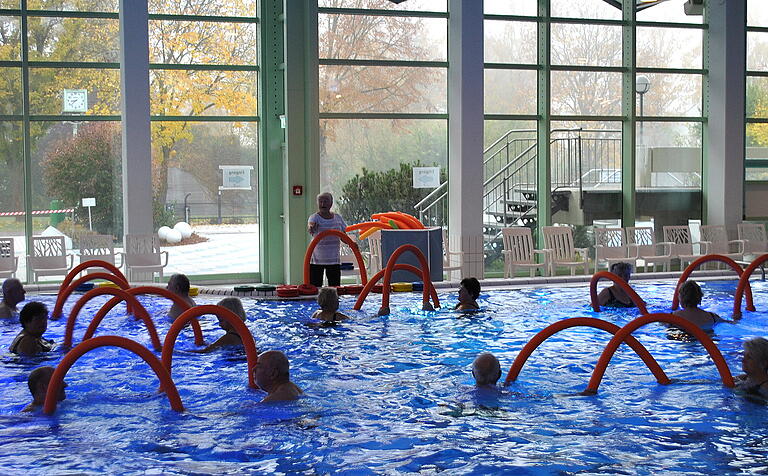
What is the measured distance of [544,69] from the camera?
1698 centimetres

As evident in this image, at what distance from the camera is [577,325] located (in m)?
7.29

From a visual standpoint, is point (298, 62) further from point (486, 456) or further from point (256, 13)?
point (486, 456)

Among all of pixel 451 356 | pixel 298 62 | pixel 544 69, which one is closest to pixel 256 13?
pixel 298 62

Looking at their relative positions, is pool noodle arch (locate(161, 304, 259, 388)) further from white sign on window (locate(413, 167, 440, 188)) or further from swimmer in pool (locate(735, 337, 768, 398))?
white sign on window (locate(413, 167, 440, 188))

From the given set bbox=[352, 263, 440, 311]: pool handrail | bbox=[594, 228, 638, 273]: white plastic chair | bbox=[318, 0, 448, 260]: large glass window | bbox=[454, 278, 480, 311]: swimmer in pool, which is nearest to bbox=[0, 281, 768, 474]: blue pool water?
→ bbox=[352, 263, 440, 311]: pool handrail

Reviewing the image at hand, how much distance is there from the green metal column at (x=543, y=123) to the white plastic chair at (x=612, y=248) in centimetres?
99

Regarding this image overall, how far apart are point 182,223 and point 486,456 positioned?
10.9 m

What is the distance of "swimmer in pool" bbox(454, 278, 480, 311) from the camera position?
1146 cm

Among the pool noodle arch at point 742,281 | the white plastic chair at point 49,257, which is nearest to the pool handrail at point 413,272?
the pool noodle arch at point 742,281

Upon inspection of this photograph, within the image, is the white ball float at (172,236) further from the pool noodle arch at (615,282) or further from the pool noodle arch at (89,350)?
the pool noodle arch at (89,350)

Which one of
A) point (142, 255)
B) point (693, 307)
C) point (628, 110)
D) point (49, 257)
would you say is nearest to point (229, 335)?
point (693, 307)

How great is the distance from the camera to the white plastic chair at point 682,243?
55.9ft

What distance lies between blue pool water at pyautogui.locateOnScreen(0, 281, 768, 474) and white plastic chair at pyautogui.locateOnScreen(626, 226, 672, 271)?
20.1 ft

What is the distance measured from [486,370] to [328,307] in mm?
3428
